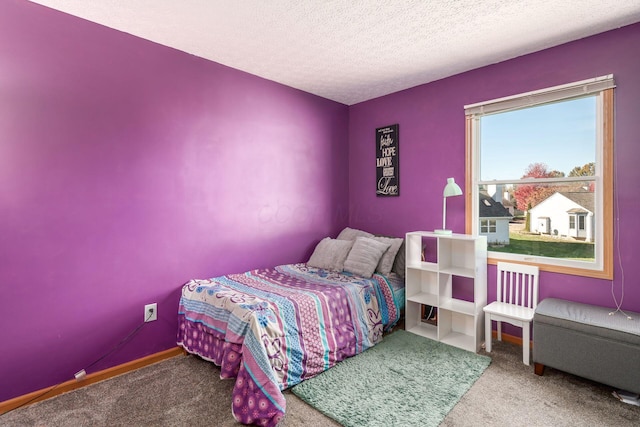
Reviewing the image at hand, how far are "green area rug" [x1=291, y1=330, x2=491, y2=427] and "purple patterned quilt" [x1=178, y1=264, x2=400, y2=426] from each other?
0.14 m

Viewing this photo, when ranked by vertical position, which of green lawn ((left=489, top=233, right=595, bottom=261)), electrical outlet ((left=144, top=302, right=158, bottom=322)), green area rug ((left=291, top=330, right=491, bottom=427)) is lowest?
green area rug ((left=291, top=330, right=491, bottom=427))

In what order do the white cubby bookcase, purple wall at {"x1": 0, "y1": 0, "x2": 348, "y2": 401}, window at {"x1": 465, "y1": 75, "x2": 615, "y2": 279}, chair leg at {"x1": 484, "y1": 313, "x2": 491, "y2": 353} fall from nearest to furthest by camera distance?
purple wall at {"x1": 0, "y1": 0, "x2": 348, "y2": 401}
window at {"x1": 465, "y1": 75, "x2": 615, "y2": 279}
chair leg at {"x1": 484, "y1": 313, "x2": 491, "y2": 353}
the white cubby bookcase

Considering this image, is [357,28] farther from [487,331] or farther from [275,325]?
[487,331]

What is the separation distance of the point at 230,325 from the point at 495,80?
306 cm

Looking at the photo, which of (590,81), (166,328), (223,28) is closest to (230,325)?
(166,328)

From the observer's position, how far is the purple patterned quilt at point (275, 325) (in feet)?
6.39

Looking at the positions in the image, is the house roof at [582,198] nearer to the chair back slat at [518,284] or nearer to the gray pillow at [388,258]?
the chair back slat at [518,284]

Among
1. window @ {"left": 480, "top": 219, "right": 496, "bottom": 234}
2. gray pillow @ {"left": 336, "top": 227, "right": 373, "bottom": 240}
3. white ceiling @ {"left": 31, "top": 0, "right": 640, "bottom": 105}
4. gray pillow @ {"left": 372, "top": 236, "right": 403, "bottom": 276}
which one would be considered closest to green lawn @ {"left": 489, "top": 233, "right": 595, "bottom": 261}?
window @ {"left": 480, "top": 219, "right": 496, "bottom": 234}

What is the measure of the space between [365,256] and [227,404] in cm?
173

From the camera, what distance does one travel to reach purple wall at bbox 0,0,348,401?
2.07m

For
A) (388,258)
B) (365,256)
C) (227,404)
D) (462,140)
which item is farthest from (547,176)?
(227,404)

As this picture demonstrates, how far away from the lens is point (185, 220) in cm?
282

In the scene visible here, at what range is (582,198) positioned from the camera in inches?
104

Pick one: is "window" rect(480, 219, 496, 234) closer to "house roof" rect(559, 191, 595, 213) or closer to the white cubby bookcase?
the white cubby bookcase
